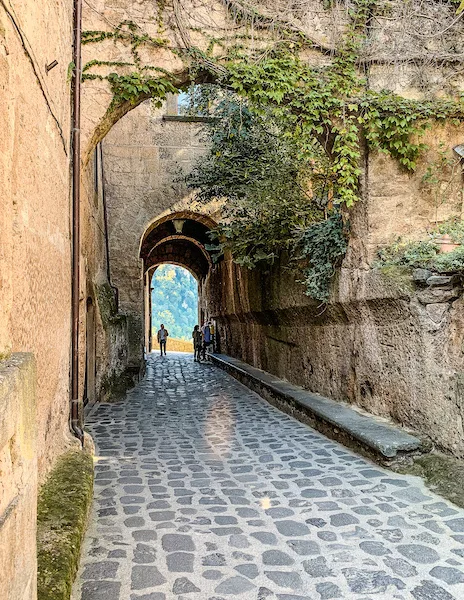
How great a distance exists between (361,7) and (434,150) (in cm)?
194

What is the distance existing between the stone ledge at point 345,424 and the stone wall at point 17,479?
11.7ft

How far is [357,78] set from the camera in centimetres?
593

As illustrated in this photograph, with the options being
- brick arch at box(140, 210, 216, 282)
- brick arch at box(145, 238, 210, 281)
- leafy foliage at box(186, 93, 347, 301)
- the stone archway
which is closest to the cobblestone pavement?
leafy foliage at box(186, 93, 347, 301)

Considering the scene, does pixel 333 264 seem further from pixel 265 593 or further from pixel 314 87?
pixel 265 593

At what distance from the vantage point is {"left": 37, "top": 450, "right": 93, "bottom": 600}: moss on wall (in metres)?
2.27

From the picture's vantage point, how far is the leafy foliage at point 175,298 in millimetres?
50281

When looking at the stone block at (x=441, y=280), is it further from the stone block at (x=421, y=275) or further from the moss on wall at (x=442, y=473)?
the moss on wall at (x=442, y=473)

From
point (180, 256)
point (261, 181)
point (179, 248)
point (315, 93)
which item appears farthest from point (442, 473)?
point (180, 256)

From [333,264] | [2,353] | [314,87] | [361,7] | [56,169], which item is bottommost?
[2,353]

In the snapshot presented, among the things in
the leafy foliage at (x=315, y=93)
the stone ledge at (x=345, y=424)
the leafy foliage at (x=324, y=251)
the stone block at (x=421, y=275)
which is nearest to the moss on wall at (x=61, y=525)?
the stone ledge at (x=345, y=424)

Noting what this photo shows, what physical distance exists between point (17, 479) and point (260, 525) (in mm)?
2364

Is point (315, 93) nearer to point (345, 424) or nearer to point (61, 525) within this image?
point (345, 424)

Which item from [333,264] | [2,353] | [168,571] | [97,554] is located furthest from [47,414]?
[333,264]

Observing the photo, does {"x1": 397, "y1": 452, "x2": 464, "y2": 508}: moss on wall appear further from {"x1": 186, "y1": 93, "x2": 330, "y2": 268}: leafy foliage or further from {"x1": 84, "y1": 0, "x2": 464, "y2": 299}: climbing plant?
{"x1": 186, "y1": 93, "x2": 330, "y2": 268}: leafy foliage
